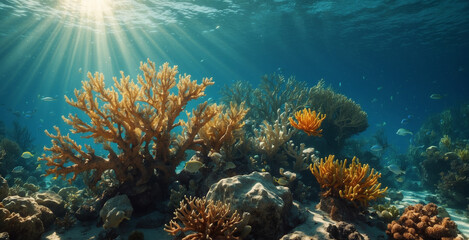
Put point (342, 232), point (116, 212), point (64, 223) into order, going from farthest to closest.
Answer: point (64, 223), point (116, 212), point (342, 232)

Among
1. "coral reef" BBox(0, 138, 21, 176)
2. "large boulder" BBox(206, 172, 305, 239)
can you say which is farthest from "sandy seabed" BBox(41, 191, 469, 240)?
"coral reef" BBox(0, 138, 21, 176)

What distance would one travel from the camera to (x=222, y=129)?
17.9 ft

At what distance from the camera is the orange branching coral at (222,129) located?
17.3ft

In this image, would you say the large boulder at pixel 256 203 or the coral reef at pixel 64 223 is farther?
the coral reef at pixel 64 223

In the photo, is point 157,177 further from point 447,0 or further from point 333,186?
point 447,0

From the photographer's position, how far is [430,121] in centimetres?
2228

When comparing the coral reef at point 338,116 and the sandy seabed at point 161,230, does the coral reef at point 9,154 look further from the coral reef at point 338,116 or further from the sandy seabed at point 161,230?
the coral reef at point 338,116

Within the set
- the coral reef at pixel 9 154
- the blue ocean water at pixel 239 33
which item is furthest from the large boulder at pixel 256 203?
the coral reef at pixel 9 154

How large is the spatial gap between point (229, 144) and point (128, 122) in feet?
7.70

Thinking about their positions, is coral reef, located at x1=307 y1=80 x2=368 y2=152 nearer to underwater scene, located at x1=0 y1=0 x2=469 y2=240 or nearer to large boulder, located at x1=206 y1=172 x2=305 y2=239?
underwater scene, located at x1=0 y1=0 x2=469 y2=240

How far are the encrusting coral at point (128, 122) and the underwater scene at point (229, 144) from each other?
30mm

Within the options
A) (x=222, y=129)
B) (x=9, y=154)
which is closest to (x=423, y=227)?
(x=222, y=129)

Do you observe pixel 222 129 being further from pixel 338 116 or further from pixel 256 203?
pixel 338 116

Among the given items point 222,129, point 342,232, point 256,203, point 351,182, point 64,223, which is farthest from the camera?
point 222,129
